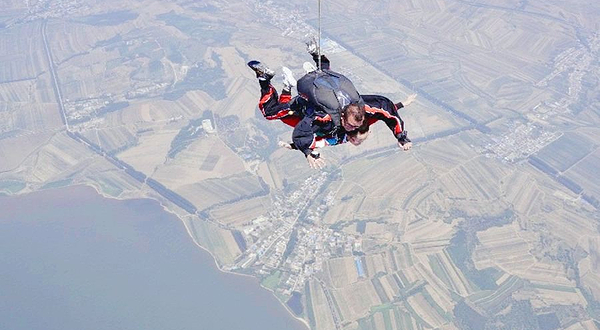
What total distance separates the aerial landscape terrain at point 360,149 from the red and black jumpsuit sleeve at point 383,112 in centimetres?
1890

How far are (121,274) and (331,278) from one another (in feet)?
34.7

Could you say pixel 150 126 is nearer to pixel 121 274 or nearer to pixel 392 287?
pixel 121 274

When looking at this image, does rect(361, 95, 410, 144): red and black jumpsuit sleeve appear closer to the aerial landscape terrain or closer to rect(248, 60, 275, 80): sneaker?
rect(248, 60, 275, 80): sneaker

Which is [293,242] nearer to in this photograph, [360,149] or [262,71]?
[360,149]

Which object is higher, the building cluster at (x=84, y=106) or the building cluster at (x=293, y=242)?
Result: the building cluster at (x=293, y=242)

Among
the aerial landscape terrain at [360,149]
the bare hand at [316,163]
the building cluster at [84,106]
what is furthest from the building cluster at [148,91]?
the bare hand at [316,163]

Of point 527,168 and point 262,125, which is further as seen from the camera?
point 262,125

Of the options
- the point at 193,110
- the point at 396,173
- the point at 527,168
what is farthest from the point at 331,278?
the point at 193,110

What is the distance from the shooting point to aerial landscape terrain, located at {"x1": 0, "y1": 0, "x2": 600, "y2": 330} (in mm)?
27141

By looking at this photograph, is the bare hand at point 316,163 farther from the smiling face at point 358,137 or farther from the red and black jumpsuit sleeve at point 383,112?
the red and black jumpsuit sleeve at point 383,112

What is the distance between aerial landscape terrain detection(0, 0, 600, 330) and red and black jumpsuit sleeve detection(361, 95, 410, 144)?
18.9m

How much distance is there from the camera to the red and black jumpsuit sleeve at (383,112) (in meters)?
7.52

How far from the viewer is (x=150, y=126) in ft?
127

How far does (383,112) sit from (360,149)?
28274mm
